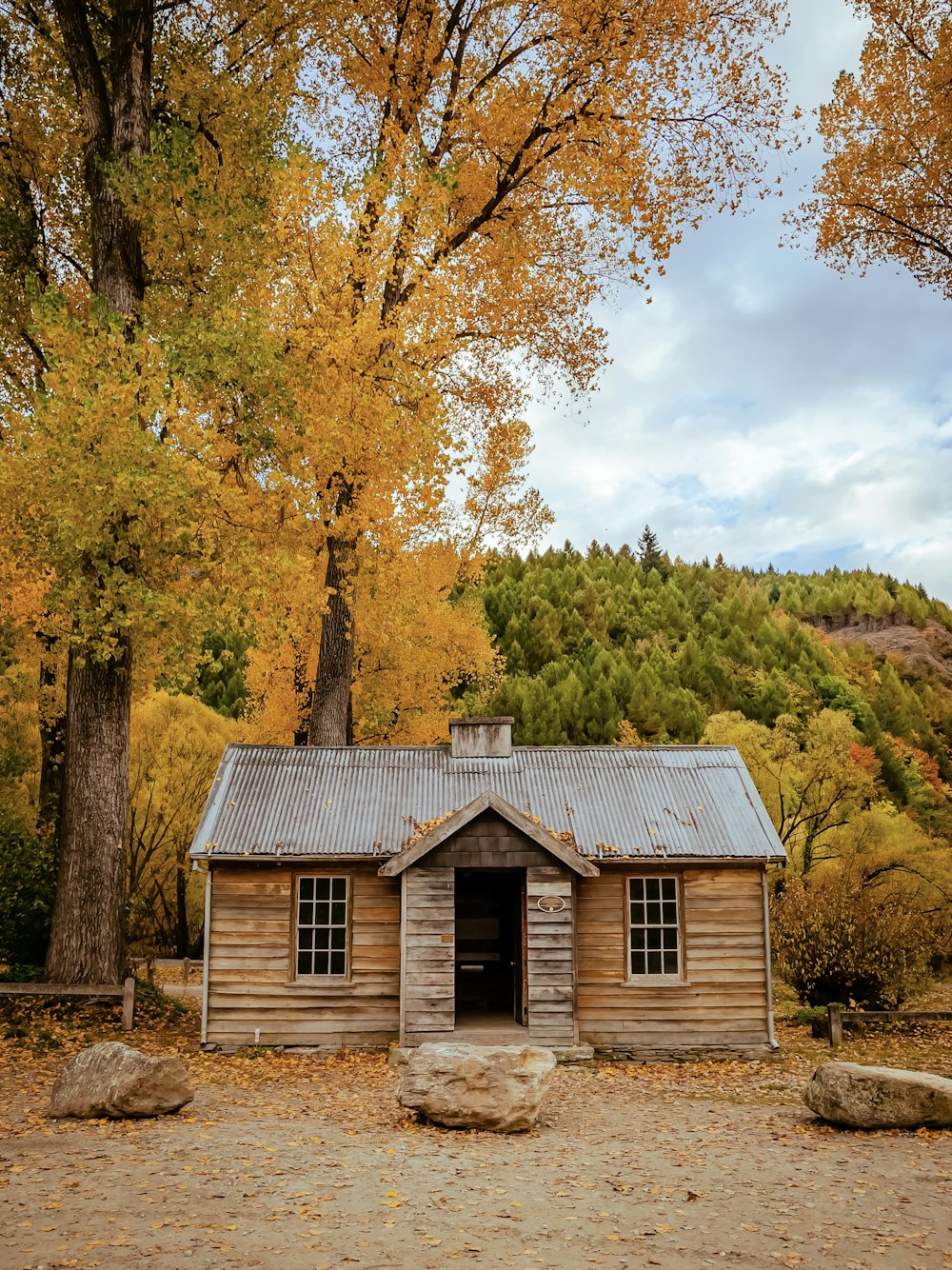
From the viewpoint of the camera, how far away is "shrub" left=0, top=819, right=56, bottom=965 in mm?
16656

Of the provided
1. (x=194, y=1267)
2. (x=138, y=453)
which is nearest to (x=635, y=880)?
(x=138, y=453)

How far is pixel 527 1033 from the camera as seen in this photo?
14.1 m

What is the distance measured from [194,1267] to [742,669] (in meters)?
54.1

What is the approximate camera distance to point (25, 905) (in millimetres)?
16766

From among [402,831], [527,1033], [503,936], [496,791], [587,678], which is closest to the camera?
[527,1033]

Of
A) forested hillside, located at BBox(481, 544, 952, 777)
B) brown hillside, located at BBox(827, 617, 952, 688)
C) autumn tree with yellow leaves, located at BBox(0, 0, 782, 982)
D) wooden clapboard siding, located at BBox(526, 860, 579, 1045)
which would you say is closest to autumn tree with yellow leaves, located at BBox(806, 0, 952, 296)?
autumn tree with yellow leaves, located at BBox(0, 0, 782, 982)

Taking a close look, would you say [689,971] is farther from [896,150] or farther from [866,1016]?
[896,150]

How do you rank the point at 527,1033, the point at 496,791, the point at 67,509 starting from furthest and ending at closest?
the point at 496,791
the point at 527,1033
the point at 67,509

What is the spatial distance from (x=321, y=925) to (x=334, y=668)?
489 centimetres

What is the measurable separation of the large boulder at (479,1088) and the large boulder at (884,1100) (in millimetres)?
2807

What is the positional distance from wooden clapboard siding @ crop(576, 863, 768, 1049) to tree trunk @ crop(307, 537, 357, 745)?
548 cm

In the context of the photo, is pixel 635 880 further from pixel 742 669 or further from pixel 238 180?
pixel 742 669

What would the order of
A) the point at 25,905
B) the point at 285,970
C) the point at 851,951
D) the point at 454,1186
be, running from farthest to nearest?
the point at 851,951 < the point at 25,905 < the point at 285,970 < the point at 454,1186

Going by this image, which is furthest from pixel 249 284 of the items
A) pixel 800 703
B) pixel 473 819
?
pixel 800 703
